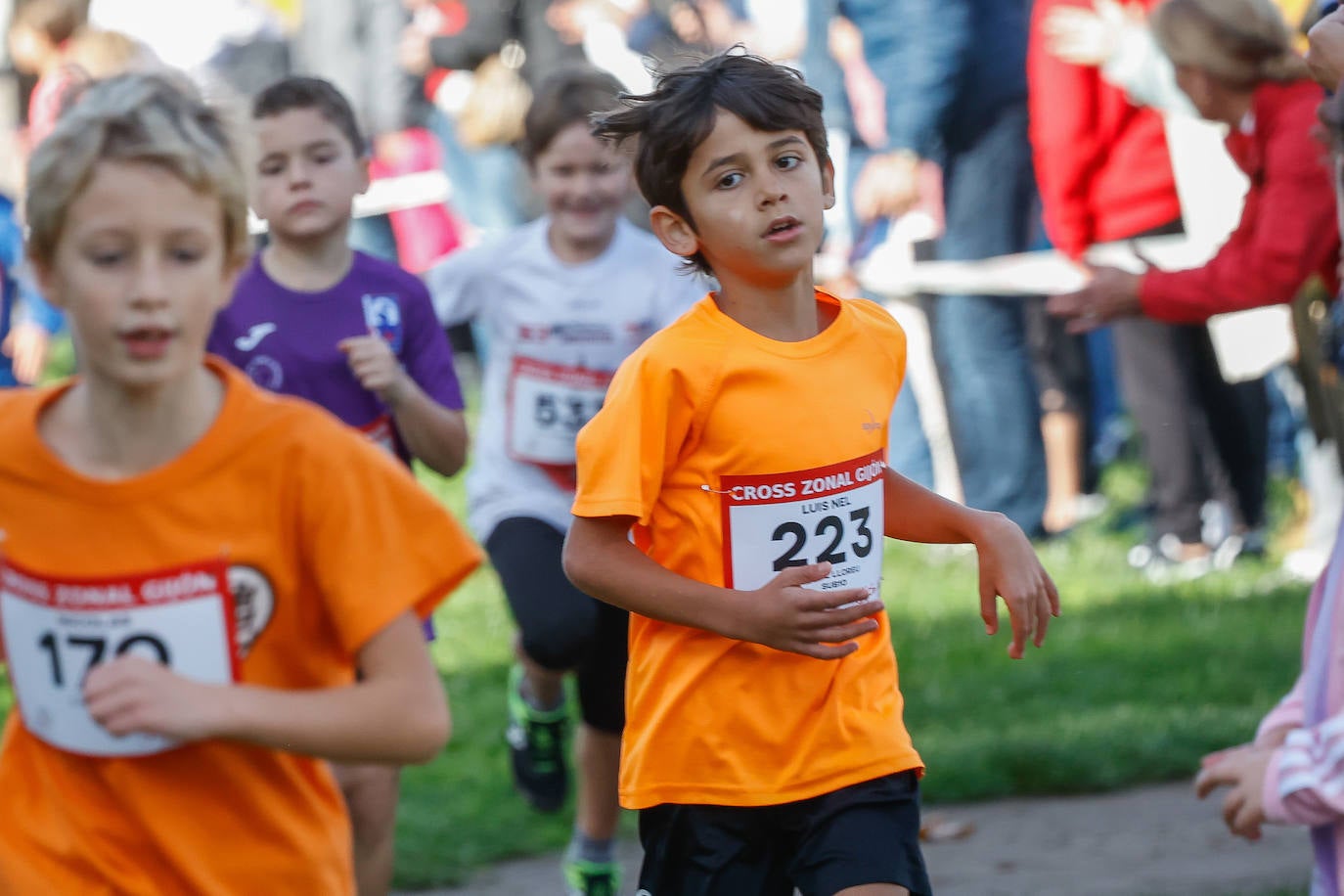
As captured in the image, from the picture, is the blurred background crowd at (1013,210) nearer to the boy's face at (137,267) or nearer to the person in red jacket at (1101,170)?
the person in red jacket at (1101,170)

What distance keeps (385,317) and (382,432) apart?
0.28 m

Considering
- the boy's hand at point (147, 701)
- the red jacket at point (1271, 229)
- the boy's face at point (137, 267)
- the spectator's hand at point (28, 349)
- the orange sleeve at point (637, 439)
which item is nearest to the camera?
the boy's hand at point (147, 701)

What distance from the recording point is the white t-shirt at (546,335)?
5.15 m

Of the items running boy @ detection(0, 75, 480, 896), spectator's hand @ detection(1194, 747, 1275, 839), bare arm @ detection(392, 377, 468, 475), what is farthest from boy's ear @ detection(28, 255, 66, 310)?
bare arm @ detection(392, 377, 468, 475)

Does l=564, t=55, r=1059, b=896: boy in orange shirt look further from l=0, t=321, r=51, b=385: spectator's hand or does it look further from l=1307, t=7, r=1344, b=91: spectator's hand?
l=0, t=321, r=51, b=385: spectator's hand

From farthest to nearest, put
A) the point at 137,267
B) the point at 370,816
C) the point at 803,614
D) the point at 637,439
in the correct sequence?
the point at 370,816, the point at 637,439, the point at 803,614, the point at 137,267

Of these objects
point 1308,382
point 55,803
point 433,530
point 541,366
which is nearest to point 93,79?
point 433,530

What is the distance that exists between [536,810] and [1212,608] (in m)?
2.93

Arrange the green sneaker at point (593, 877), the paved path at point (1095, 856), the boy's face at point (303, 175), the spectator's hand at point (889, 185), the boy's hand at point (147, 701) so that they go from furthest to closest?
the spectator's hand at point (889, 185)
the paved path at point (1095, 856)
the green sneaker at point (593, 877)
the boy's face at point (303, 175)
the boy's hand at point (147, 701)

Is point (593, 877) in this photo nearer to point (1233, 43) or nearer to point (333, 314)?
point (333, 314)

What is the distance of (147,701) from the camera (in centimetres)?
220

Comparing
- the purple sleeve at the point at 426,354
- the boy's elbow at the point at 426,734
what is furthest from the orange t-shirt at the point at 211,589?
the purple sleeve at the point at 426,354

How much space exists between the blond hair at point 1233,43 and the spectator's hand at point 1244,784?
2.78m

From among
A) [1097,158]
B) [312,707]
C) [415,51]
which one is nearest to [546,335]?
[312,707]
